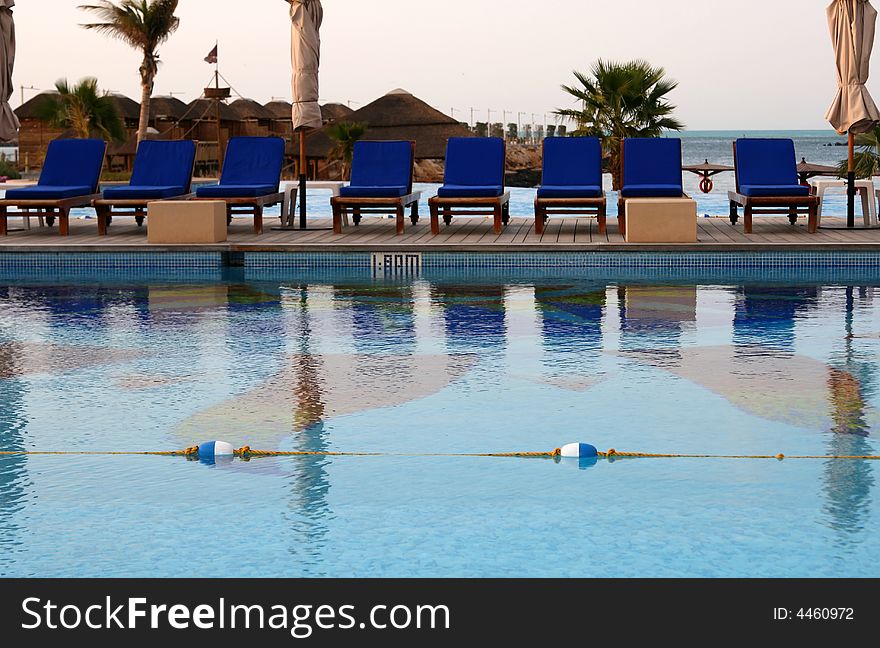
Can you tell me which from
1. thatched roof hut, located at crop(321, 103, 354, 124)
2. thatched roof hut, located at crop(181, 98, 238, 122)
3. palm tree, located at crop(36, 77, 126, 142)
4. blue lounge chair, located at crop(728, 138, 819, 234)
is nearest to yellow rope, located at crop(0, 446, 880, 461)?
blue lounge chair, located at crop(728, 138, 819, 234)

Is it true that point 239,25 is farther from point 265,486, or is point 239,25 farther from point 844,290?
point 265,486

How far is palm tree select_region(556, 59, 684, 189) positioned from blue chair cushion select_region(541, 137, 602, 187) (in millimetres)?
7212

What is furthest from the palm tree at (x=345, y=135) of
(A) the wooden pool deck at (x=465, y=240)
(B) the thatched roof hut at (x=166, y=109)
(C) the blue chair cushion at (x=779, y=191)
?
(C) the blue chair cushion at (x=779, y=191)

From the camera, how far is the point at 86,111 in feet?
108

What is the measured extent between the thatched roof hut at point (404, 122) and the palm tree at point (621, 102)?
61.3 feet

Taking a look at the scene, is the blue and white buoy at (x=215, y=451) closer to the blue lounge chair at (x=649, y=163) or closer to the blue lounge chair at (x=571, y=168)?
the blue lounge chair at (x=571, y=168)

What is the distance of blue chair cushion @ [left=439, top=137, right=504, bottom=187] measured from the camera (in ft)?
37.8

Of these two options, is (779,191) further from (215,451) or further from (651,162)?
(215,451)

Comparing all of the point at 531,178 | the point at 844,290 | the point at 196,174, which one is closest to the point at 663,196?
the point at 844,290

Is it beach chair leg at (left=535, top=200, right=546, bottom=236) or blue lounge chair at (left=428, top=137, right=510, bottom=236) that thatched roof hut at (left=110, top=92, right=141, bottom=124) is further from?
beach chair leg at (left=535, top=200, right=546, bottom=236)

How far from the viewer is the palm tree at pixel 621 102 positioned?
18.7 m

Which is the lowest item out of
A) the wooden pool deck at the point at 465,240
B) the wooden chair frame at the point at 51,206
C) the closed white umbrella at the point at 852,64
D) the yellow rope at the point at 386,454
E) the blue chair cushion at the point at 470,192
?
the yellow rope at the point at 386,454

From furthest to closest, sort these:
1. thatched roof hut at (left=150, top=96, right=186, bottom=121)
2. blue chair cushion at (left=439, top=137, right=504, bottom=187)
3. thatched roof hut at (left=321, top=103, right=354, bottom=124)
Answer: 1. thatched roof hut at (left=321, top=103, right=354, bottom=124)
2. thatched roof hut at (left=150, top=96, right=186, bottom=121)
3. blue chair cushion at (left=439, top=137, right=504, bottom=187)

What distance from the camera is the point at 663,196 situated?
35.9 ft
